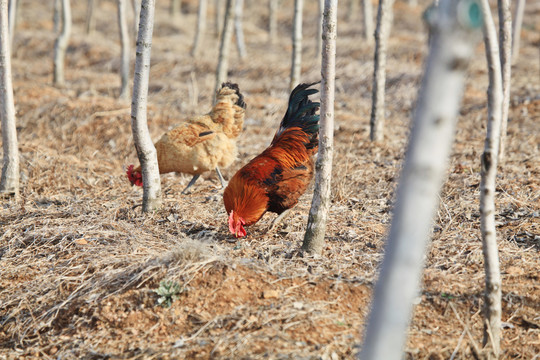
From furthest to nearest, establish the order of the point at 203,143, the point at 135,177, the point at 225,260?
the point at 203,143 → the point at 135,177 → the point at 225,260

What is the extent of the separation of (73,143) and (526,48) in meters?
15.9

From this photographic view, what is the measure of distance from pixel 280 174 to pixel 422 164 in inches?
122

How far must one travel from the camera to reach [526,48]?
58.0 ft

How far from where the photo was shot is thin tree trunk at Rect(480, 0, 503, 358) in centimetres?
265

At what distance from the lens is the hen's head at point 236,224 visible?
4391mm

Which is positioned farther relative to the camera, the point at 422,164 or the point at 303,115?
the point at 303,115

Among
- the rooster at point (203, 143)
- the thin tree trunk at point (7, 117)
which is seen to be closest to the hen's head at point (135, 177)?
the rooster at point (203, 143)

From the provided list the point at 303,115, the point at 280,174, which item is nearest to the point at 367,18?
the point at 303,115

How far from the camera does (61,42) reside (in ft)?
40.5

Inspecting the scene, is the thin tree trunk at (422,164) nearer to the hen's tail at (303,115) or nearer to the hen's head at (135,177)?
the hen's tail at (303,115)

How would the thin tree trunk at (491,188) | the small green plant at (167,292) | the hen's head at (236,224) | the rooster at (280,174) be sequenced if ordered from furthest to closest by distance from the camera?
the rooster at (280,174) < the hen's head at (236,224) < the small green plant at (167,292) < the thin tree trunk at (491,188)

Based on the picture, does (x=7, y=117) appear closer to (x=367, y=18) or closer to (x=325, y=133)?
(x=325, y=133)

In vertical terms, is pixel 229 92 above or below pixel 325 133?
above

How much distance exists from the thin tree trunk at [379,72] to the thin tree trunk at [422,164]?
643 centimetres
